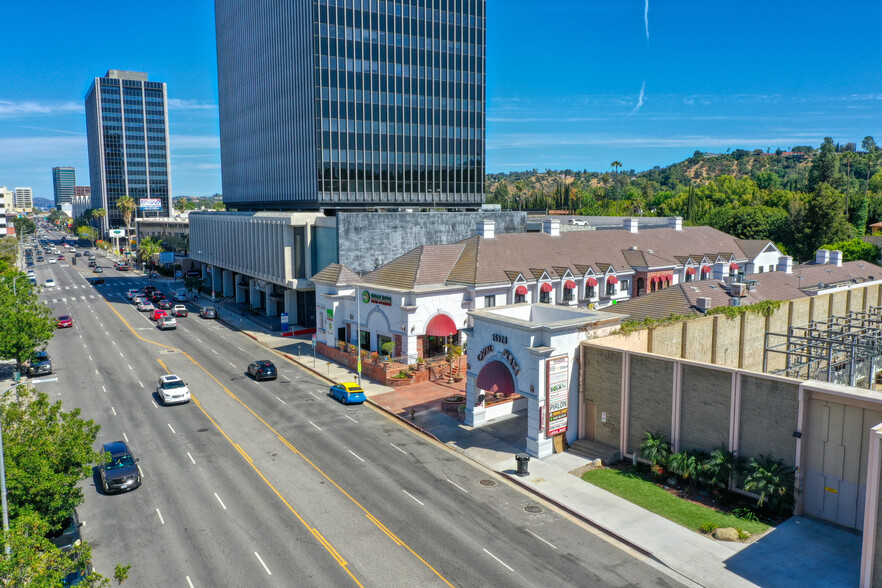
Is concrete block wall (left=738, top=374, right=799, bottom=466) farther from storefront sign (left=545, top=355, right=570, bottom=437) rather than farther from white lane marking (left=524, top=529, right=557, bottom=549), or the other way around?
white lane marking (left=524, top=529, right=557, bottom=549)

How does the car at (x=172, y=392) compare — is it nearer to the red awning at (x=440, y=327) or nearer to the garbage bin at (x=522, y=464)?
the red awning at (x=440, y=327)

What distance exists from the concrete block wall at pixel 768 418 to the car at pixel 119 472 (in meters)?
27.9

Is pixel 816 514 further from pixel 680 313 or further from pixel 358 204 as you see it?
pixel 358 204

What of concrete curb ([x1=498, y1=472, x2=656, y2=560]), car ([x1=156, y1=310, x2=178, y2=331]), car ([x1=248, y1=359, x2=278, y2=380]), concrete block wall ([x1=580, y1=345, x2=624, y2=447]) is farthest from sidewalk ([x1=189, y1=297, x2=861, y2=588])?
car ([x1=156, y1=310, x2=178, y2=331])

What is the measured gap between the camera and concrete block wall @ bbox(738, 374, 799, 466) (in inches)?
1034

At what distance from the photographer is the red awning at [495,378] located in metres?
36.2

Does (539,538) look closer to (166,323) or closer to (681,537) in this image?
(681,537)

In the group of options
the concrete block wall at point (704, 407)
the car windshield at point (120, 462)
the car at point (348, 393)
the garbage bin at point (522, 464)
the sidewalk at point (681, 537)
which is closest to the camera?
the sidewalk at point (681, 537)

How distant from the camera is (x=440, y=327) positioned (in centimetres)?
5341

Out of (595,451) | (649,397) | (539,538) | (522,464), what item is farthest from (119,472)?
(649,397)

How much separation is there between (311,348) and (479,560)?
42.3 meters

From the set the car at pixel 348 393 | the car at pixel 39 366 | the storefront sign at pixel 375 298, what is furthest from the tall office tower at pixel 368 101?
the car at pixel 348 393

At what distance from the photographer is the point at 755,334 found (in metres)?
42.6

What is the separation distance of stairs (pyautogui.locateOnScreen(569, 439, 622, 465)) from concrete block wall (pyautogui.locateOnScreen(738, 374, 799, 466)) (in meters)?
6.55
